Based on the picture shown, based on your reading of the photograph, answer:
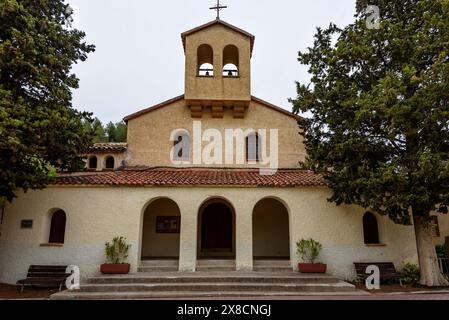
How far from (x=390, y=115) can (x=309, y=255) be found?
5934 mm

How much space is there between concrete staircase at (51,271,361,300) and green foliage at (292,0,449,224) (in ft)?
10.8

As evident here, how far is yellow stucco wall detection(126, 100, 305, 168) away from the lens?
16.4 metres

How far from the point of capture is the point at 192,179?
13531 mm

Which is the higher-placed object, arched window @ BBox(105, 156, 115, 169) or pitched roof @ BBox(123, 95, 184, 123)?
pitched roof @ BBox(123, 95, 184, 123)

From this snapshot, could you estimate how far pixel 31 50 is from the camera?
10734 millimetres

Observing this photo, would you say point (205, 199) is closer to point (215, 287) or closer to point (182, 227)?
point (182, 227)

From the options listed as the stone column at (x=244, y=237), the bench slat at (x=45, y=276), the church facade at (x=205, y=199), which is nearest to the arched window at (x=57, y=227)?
the church facade at (x=205, y=199)

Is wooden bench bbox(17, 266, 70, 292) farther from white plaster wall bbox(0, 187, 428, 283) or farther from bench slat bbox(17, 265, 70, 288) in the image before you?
white plaster wall bbox(0, 187, 428, 283)

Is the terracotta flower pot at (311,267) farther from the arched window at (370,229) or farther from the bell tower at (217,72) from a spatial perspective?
the bell tower at (217,72)

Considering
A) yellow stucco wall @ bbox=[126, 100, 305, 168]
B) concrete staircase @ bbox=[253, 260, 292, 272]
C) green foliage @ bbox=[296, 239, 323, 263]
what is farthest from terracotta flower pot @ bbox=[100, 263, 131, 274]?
green foliage @ bbox=[296, 239, 323, 263]

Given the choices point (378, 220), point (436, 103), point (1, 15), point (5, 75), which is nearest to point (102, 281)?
point (5, 75)

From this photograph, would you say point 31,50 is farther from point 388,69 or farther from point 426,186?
point 426,186

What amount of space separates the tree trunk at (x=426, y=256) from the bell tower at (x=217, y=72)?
9591mm

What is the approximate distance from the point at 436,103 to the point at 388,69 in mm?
2119
